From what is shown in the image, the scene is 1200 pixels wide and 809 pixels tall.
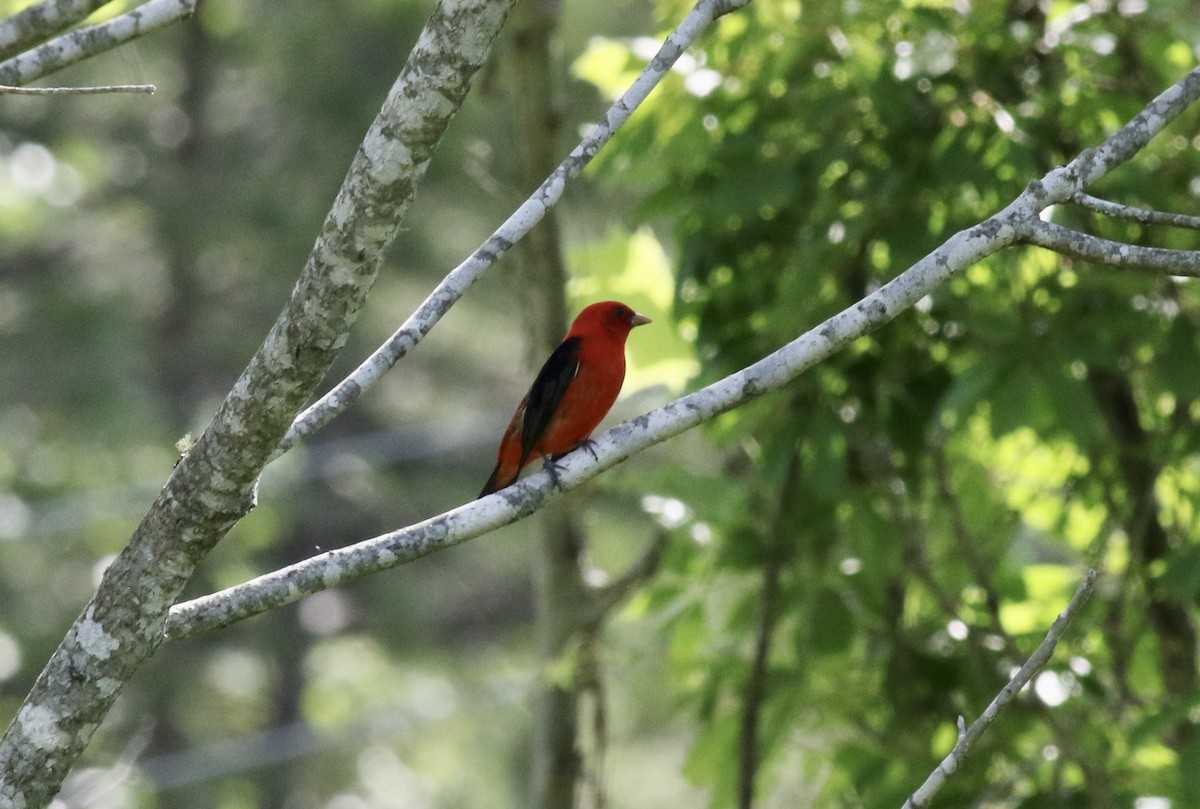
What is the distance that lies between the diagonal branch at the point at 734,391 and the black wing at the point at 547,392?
190 centimetres

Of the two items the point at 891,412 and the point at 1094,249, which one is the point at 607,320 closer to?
the point at 891,412

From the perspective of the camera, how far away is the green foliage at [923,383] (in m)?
4.35

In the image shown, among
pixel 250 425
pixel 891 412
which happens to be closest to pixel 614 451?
pixel 250 425

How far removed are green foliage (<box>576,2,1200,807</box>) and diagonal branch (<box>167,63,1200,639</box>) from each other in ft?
3.90

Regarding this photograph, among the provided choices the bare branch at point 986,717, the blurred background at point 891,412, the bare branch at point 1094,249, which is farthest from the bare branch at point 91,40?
the bare branch at point 986,717

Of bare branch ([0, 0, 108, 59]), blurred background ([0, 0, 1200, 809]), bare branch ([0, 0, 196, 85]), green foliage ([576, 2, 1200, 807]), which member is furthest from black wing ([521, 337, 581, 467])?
bare branch ([0, 0, 108, 59])

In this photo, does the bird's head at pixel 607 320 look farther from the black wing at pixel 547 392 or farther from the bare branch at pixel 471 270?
the bare branch at pixel 471 270

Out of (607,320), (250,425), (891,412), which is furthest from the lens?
(607,320)

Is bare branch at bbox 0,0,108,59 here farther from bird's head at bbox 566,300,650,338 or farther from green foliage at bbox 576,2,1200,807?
bird's head at bbox 566,300,650,338

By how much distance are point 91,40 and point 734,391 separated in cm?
138

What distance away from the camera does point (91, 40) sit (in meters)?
2.91

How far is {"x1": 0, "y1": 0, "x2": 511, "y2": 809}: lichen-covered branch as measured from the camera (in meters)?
2.60

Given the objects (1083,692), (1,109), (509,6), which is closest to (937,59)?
(1083,692)

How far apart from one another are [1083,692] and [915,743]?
1.70ft
